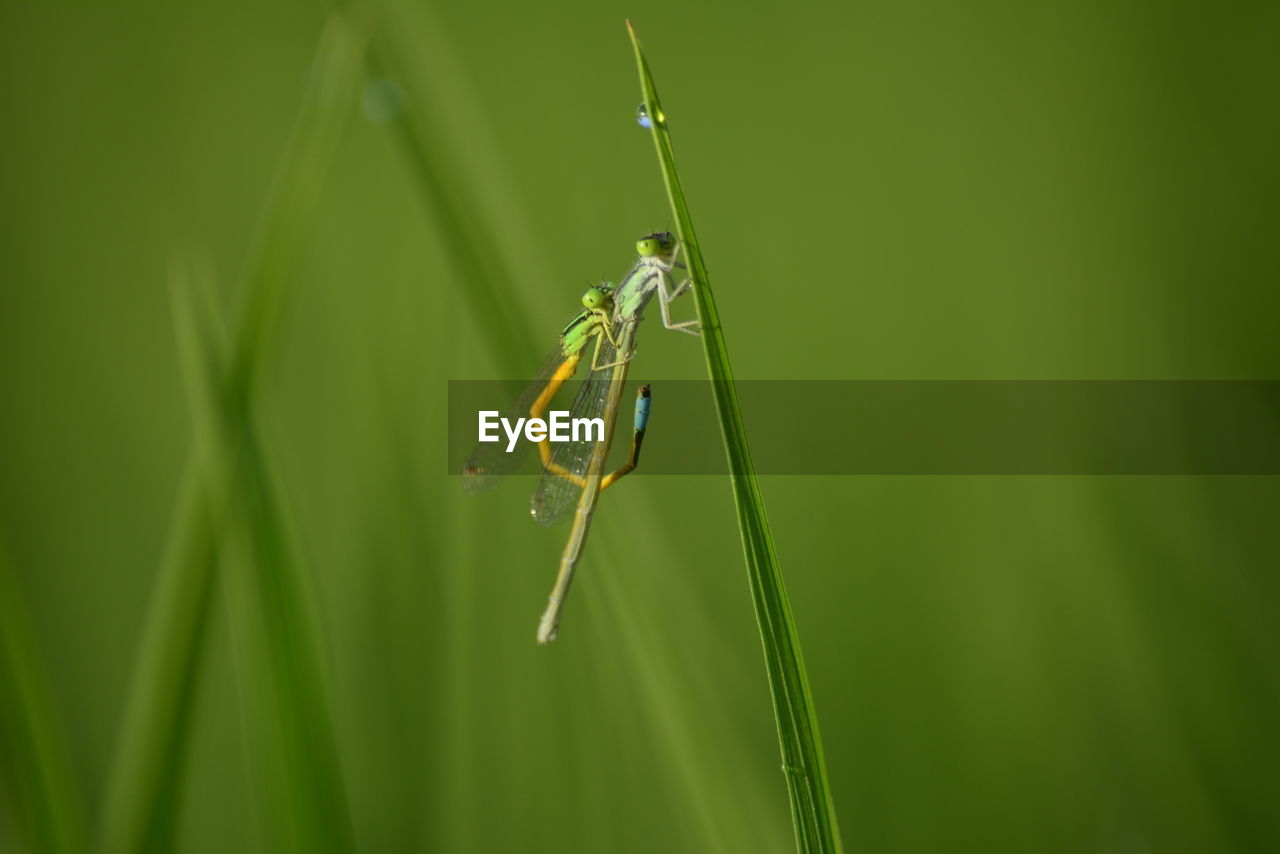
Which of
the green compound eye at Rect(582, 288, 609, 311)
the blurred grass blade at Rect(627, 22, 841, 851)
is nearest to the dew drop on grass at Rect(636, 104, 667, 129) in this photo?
the blurred grass blade at Rect(627, 22, 841, 851)

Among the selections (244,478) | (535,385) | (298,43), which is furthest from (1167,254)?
(298,43)

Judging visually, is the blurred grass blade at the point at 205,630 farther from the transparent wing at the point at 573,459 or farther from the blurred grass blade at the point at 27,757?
the transparent wing at the point at 573,459

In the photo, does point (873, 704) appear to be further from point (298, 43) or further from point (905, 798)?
point (298, 43)

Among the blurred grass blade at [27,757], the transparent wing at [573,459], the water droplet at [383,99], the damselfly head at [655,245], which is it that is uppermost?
the water droplet at [383,99]

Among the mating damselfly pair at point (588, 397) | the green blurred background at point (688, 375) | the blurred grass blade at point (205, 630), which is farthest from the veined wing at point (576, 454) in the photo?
the blurred grass blade at point (205, 630)

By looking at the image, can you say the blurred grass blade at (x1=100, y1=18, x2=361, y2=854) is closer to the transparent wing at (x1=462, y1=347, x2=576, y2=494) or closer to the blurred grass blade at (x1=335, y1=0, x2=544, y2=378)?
the blurred grass blade at (x1=335, y1=0, x2=544, y2=378)

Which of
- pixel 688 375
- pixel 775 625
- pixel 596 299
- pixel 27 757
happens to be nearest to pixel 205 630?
pixel 27 757
